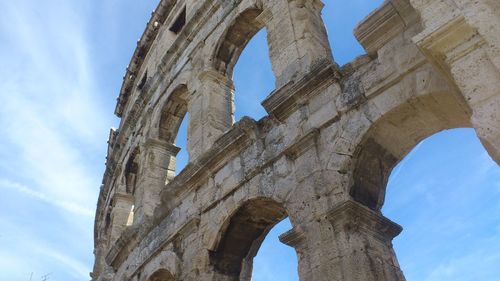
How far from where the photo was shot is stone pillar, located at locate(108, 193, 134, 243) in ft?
33.8

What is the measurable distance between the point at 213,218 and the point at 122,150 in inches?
288

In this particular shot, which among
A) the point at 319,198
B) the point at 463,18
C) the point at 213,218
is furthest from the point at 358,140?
the point at 213,218

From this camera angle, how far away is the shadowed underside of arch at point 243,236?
574cm

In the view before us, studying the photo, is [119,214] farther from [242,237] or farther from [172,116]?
[242,237]

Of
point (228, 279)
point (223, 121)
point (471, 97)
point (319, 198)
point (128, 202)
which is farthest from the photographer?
point (128, 202)

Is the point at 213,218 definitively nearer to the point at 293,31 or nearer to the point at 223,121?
the point at 223,121

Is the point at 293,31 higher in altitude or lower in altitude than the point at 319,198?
higher

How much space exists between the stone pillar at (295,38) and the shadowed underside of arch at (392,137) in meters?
1.28

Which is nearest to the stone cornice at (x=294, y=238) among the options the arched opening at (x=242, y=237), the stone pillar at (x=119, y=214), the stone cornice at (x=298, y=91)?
the arched opening at (x=242, y=237)

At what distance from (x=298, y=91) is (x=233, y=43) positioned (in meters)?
3.63

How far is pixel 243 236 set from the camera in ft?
19.5

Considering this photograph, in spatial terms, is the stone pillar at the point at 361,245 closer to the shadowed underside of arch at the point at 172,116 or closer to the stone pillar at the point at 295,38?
the stone pillar at the point at 295,38

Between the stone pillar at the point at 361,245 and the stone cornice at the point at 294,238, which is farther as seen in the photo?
the stone cornice at the point at 294,238

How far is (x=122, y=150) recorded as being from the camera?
41.4 feet
